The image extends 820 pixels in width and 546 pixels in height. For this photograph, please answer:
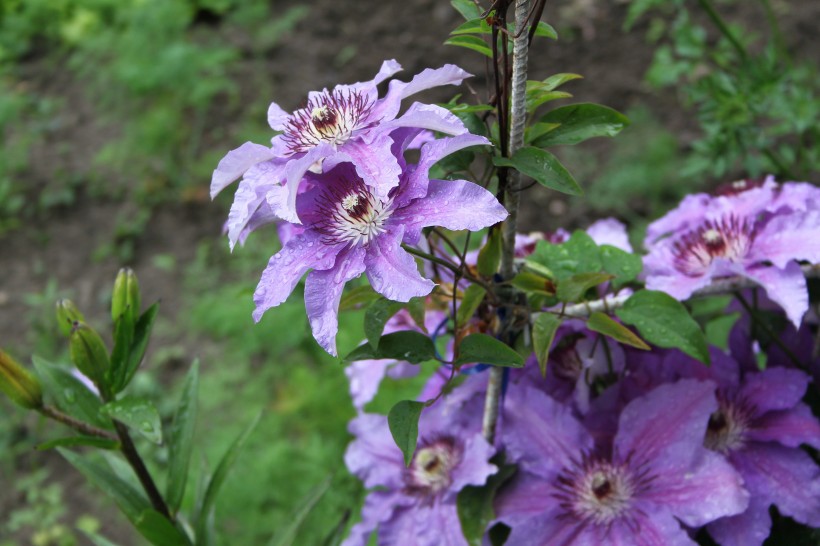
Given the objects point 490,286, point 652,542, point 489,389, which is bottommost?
point 652,542

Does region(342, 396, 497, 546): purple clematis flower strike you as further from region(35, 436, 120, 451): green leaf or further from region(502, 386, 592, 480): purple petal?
region(35, 436, 120, 451): green leaf

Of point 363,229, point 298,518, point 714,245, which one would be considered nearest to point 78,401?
point 298,518

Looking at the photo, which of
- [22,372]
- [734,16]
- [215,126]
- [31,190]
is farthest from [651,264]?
[31,190]

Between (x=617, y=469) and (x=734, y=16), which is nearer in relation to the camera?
(x=617, y=469)

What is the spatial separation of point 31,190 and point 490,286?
2.66 metres

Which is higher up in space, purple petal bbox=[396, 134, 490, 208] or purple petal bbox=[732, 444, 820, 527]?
purple petal bbox=[396, 134, 490, 208]

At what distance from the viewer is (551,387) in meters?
0.85

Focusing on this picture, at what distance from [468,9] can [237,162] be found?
239 millimetres

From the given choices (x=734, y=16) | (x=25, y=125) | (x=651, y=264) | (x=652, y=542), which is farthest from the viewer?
(x=25, y=125)

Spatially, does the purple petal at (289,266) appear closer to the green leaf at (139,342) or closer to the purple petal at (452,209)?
the purple petal at (452,209)

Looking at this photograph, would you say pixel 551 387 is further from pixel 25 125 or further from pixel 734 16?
pixel 25 125

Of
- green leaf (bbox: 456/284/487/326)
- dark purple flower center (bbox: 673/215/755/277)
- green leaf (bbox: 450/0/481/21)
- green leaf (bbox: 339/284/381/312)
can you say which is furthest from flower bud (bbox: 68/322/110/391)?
dark purple flower center (bbox: 673/215/755/277)

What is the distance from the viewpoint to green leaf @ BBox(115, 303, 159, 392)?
81 cm

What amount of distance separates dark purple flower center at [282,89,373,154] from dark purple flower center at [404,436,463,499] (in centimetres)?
38
